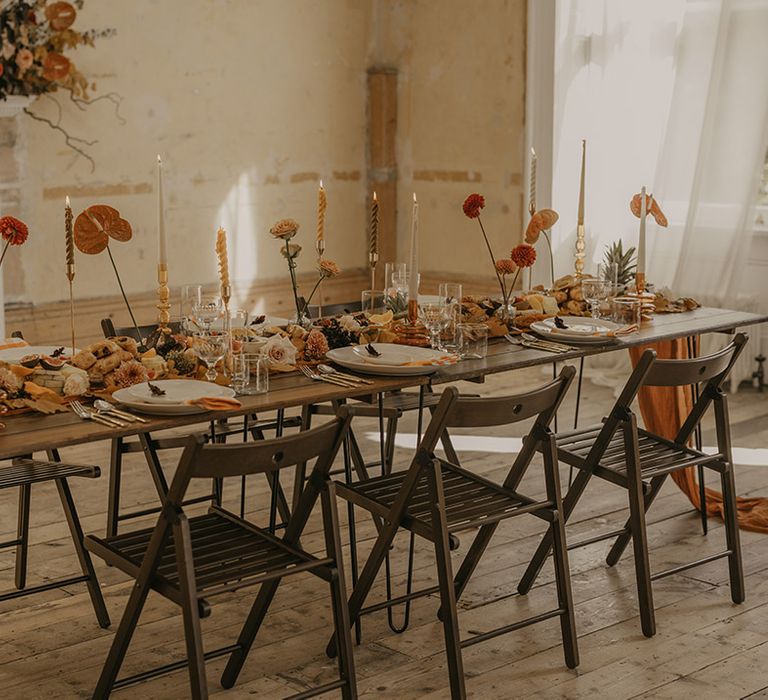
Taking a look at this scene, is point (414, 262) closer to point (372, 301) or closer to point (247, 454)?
point (372, 301)

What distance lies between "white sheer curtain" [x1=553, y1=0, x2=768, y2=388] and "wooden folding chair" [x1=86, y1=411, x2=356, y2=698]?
4572 millimetres

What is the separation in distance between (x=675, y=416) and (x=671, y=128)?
283cm

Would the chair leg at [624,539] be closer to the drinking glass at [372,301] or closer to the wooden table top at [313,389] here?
the wooden table top at [313,389]

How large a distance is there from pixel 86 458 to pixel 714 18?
4.29 metres

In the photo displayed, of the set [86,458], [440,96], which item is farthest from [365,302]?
[440,96]

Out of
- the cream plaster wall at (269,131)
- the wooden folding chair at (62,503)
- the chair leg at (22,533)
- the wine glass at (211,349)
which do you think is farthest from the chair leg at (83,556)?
the cream plaster wall at (269,131)

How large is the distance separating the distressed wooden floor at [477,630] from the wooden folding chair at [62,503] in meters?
0.12

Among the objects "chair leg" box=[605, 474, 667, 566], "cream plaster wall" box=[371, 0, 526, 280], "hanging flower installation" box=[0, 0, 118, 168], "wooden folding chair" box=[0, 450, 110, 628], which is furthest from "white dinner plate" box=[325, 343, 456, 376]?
"cream plaster wall" box=[371, 0, 526, 280]

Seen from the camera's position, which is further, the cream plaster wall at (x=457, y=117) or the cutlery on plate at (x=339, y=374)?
the cream plaster wall at (x=457, y=117)

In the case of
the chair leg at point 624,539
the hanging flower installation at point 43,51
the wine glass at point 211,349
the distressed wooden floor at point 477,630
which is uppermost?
the hanging flower installation at point 43,51

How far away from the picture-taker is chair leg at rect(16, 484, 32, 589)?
375cm

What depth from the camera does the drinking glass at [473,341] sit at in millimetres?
3639

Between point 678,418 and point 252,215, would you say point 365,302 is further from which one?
point 252,215

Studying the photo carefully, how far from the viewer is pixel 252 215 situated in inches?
303
